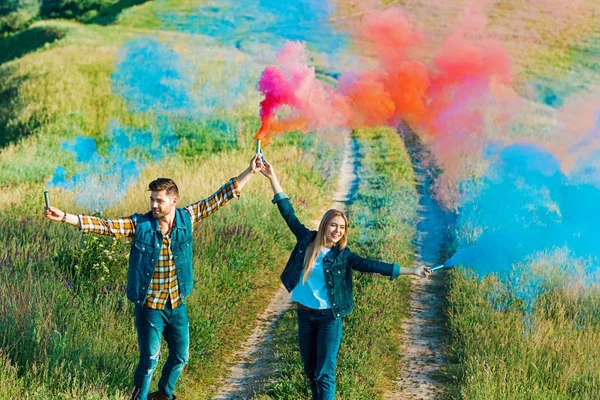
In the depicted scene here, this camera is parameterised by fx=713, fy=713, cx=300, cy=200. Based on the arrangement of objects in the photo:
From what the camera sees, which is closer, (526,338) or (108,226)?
(108,226)

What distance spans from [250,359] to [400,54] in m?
7.51

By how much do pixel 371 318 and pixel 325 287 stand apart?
257 cm

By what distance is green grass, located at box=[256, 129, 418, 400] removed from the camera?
22.3 feet

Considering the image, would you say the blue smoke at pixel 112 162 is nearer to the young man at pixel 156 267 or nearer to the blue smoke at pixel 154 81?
the blue smoke at pixel 154 81

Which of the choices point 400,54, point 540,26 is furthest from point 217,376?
point 540,26

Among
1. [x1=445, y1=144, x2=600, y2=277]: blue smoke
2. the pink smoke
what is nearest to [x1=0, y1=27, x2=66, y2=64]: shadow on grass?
the pink smoke

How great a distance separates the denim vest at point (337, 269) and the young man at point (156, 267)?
882 millimetres

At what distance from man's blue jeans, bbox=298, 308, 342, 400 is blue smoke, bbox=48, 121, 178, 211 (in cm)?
532

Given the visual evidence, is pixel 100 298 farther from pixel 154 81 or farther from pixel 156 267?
pixel 154 81

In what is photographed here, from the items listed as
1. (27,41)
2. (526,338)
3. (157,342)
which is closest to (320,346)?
(157,342)

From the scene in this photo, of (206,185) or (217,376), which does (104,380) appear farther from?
(206,185)

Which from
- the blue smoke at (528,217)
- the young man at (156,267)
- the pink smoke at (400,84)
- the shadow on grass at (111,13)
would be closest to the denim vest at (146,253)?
the young man at (156,267)

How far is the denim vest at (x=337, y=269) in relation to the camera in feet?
19.0

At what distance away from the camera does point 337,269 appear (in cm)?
583
